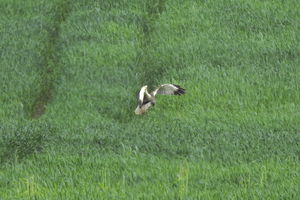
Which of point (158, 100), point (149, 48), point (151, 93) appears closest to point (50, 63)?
point (149, 48)

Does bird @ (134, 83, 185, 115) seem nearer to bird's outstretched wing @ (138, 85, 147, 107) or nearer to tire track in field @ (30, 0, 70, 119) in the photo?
bird's outstretched wing @ (138, 85, 147, 107)

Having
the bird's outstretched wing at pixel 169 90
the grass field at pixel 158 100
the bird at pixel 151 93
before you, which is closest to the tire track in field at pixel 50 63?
the grass field at pixel 158 100

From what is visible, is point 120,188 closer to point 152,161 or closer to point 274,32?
point 152,161

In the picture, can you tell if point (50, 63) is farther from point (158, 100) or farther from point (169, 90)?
point (169, 90)

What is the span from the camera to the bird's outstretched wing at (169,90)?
17.2m

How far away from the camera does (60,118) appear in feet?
55.2

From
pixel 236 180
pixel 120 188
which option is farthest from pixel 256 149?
pixel 120 188

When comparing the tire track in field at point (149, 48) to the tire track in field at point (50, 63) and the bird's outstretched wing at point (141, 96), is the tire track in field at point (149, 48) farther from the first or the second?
the tire track in field at point (50, 63)

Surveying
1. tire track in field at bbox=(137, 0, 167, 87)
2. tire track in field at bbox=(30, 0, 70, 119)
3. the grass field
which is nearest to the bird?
the grass field

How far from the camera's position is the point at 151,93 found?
17188 mm

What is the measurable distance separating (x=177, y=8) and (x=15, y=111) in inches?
206

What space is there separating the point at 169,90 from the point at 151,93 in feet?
1.05

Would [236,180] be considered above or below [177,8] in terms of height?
above

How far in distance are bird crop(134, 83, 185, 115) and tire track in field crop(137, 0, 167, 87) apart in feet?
3.23
